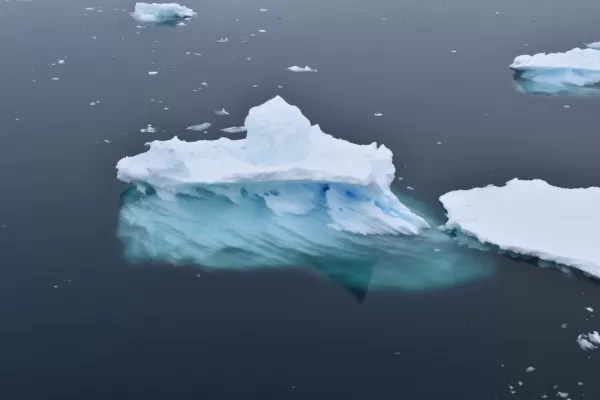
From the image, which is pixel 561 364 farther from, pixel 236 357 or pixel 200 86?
pixel 200 86

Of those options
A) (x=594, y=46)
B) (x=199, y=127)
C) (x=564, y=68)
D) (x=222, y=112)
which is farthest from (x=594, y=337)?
(x=594, y=46)

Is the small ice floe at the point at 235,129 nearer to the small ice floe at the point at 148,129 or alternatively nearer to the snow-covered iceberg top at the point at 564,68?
the small ice floe at the point at 148,129

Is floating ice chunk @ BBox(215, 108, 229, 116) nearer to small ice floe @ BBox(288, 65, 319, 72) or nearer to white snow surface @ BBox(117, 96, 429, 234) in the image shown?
small ice floe @ BBox(288, 65, 319, 72)

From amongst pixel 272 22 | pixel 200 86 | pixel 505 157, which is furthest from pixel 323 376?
pixel 272 22

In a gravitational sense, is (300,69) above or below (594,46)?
below

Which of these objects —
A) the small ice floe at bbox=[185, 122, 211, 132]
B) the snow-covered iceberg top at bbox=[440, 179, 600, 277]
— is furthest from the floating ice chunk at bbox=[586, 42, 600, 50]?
the small ice floe at bbox=[185, 122, 211, 132]

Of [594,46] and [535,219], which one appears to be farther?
[594,46]

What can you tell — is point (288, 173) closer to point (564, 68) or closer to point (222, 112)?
point (222, 112)
